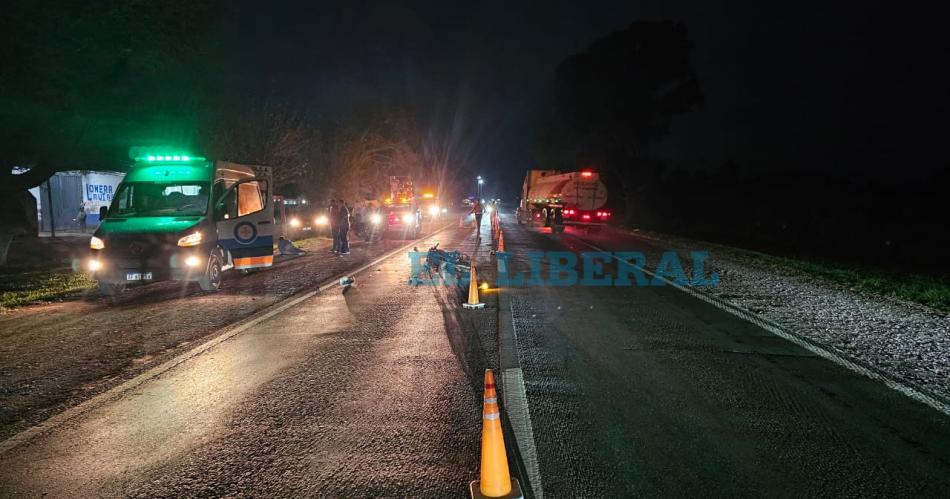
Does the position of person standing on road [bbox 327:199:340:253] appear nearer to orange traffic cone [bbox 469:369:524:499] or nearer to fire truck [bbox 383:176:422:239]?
fire truck [bbox 383:176:422:239]

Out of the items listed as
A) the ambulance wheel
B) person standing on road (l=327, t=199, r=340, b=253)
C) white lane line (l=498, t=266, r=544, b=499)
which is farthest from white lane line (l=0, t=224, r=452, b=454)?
person standing on road (l=327, t=199, r=340, b=253)

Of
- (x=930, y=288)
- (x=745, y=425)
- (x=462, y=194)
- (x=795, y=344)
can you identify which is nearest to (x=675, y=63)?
(x=930, y=288)

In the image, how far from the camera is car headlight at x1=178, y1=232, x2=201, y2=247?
11242mm

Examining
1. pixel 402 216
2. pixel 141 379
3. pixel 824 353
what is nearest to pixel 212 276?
pixel 141 379

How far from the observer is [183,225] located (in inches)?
451

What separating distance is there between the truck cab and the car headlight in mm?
17

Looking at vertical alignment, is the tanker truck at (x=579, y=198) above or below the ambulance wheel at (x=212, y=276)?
above

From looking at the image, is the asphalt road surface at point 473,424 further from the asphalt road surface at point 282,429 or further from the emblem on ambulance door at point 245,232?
the emblem on ambulance door at point 245,232

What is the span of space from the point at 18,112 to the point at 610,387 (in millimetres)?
13965

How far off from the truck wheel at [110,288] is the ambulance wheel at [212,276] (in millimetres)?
1410

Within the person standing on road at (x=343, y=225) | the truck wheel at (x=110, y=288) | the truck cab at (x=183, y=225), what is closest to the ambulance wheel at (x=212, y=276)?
the truck cab at (x=183, y=225)

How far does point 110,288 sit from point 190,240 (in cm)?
179

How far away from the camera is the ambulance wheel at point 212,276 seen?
465 inches

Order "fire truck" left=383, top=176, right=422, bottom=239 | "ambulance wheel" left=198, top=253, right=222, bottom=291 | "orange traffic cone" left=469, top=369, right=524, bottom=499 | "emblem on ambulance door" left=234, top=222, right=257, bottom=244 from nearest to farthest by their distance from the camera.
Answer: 1. "orange traffic cone" left=469, top=369, right=524, bottom=499
2. "ambulance wheel" left=198, top=253, right=222, bottom=291
3. "emblem on ambulance door" left=234, top=222, right=257, bottom=244
4. "fire truck" left=383, top=176, right=422, bottom=239
